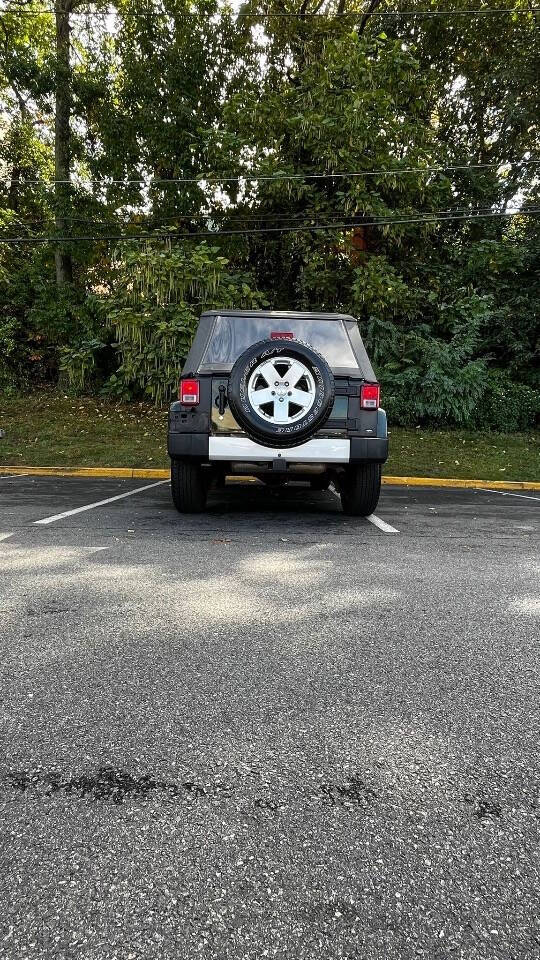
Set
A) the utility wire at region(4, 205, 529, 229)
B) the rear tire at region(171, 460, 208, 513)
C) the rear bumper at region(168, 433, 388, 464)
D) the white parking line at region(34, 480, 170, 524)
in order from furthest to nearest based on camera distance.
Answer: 1. the utility wire at region(4, 205, 529, 229)
2. the rear tire at region(171, 460, 208, 513)
3. the white parking line at region(34, 480, 170, 524)
4. the rear bumper at region(168, 433, 388, 464)

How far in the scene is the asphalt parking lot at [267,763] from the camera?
116 cm

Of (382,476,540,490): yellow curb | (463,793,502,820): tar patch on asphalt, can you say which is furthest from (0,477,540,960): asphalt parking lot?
(382,476,540,490): yellow curb

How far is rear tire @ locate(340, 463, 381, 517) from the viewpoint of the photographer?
549cm

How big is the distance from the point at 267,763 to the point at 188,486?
3955 mm

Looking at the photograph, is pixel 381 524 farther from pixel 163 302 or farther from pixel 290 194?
pixel 290 194

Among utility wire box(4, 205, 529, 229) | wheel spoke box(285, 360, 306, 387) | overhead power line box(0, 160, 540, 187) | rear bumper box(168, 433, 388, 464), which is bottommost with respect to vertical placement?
rear bumper box(168, 433, 388, 464)

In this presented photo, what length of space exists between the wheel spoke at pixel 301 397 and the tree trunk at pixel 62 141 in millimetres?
12944

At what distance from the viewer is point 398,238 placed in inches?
549

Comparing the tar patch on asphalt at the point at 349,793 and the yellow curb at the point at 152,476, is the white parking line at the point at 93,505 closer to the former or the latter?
the yellow curb at the point at 152,476

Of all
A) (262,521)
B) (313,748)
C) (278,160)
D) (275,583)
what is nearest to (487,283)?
(278,160)

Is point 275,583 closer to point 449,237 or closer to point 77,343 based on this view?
→ point 77,343

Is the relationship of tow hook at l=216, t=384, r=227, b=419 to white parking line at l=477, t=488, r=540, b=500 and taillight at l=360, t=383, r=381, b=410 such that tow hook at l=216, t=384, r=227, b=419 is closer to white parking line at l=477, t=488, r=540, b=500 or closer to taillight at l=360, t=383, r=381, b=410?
taillight at l=360, t=383, r=381, b=410

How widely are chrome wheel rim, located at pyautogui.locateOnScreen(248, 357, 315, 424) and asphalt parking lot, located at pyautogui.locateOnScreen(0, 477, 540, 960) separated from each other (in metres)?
1.57

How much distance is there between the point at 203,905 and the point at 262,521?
4.34 m
